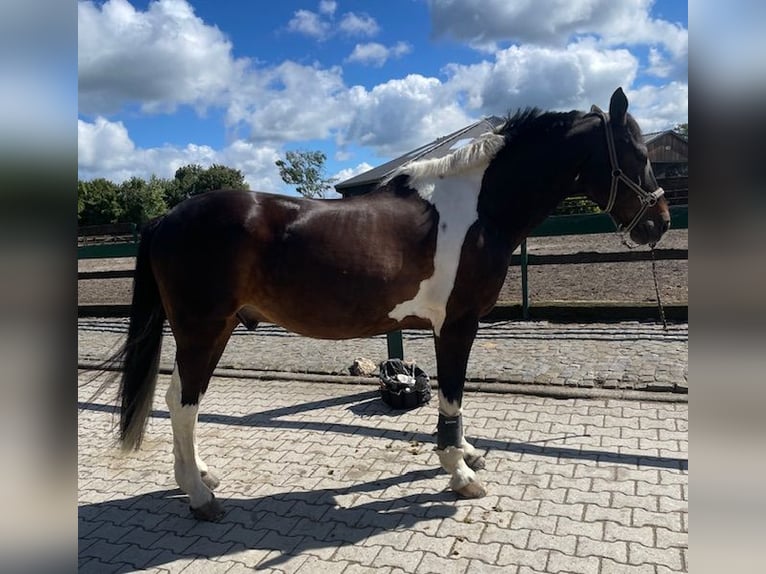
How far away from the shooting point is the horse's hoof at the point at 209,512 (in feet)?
10.1

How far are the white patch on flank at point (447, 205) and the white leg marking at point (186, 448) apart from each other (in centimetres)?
140

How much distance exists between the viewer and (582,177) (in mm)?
3213

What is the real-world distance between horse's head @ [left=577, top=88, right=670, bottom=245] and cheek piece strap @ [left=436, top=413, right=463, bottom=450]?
1.66 meters

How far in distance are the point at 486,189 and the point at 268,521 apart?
2438mm

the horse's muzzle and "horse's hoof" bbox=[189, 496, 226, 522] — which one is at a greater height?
the horse's muzzle

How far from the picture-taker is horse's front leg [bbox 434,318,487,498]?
3184 mm

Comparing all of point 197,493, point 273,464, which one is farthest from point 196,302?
point 273,464

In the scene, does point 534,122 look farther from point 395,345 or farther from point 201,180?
point 201,180

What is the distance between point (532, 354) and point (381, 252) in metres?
3.75

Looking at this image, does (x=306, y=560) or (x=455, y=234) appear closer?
(x=306, y=560)

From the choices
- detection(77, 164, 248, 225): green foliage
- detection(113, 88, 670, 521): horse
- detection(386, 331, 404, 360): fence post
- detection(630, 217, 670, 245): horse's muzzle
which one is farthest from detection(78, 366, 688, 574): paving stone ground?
detection(77, 164, 248, 225): green foliage

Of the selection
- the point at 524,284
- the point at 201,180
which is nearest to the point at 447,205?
the point at 524,284

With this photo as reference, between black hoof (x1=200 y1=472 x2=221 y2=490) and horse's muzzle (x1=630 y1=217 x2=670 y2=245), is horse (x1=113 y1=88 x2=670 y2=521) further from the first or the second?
black hoof (x1=200 y1=472 x2=221 y2=490)
